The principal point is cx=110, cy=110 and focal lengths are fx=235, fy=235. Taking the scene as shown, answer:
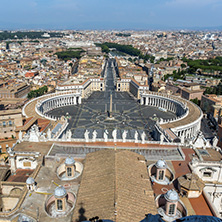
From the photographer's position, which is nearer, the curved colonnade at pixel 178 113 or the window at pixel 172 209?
the window at pixel 172 209

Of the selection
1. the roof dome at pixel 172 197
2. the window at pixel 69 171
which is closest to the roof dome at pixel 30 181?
the window at pixel 69 171

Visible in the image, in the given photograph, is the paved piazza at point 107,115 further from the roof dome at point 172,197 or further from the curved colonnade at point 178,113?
the roof dome at point 172,197

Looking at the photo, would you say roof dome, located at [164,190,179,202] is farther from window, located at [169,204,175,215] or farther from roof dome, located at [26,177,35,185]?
roof dome, located at [26,177,35,185]

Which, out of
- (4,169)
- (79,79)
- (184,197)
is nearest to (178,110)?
(79,79)

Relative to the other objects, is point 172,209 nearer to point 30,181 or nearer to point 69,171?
point 69,171

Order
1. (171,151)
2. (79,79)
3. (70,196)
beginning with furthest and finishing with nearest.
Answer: (79,79) < (171,151) < (70,196)

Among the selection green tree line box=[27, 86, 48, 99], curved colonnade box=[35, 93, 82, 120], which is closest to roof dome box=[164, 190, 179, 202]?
curved colonnade box=[35, 93, 82, 120]

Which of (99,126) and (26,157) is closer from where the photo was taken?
(26,157)

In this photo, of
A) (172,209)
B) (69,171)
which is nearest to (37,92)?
(69,171)

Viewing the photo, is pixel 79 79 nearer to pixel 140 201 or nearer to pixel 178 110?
pixel 178 110
